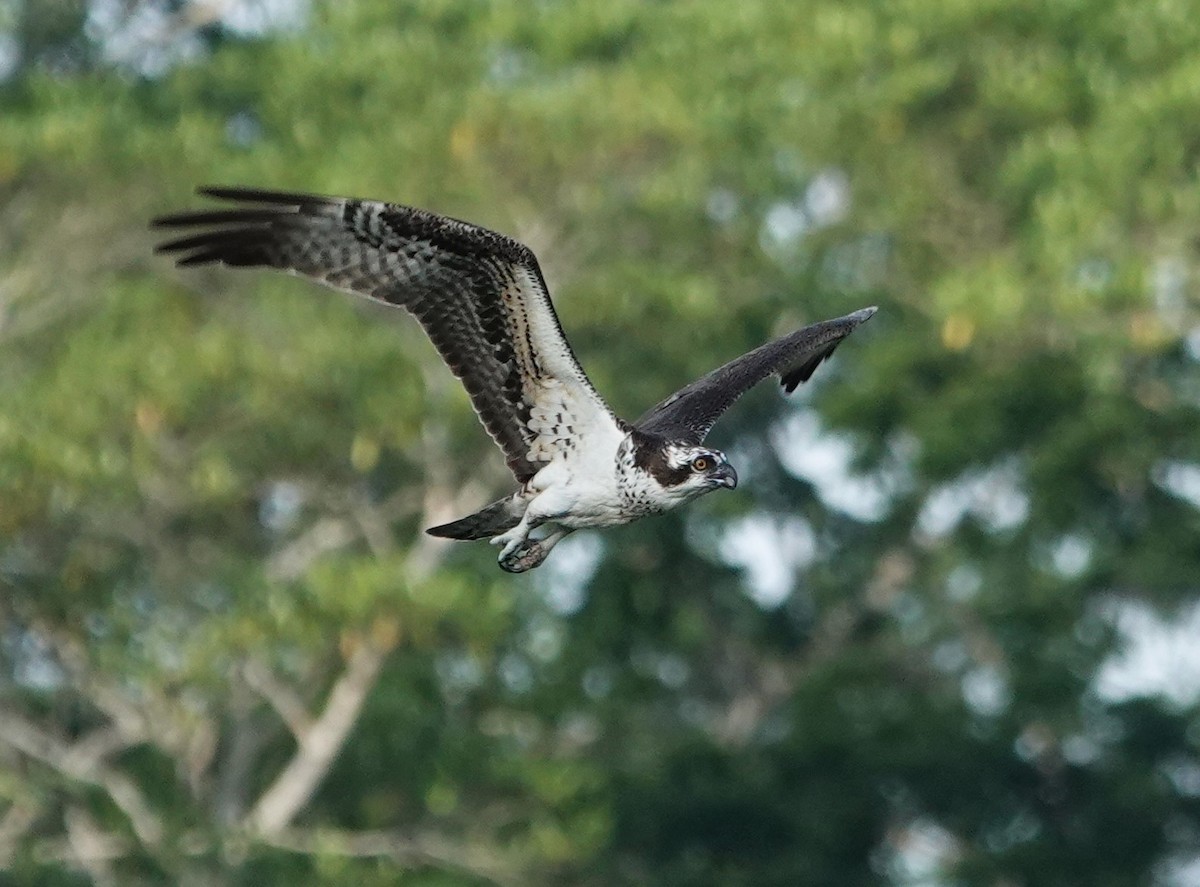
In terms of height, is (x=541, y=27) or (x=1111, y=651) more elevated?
(x=541, y=27)

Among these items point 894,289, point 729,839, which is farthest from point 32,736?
point 894,289

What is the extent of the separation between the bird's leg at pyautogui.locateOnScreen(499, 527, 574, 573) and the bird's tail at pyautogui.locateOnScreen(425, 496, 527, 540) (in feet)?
0.46

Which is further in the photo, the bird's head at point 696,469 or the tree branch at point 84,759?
the tree branch at point 84,759

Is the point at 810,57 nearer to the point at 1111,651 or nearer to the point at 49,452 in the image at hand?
the point at 1111,651

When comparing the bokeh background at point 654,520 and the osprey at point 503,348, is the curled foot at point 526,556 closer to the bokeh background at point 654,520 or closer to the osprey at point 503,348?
the osprey at point 503,348

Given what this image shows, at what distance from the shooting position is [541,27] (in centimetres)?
3472

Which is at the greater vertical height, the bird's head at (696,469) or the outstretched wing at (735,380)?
the bird's head at (696,469)

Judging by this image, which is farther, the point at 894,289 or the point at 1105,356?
the point at 894,289

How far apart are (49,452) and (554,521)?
1332cm

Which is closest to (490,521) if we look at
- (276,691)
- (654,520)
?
(276,691)

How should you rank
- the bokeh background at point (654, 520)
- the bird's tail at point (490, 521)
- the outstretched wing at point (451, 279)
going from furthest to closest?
the bokeh background at point (654, 520) < the bird's tail at point (490, 521) < the outstretched wing at point (451, 279)

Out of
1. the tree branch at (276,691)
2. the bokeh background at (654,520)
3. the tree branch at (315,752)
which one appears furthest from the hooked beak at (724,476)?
the tree branch at (276,691)

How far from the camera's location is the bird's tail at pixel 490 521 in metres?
13.6

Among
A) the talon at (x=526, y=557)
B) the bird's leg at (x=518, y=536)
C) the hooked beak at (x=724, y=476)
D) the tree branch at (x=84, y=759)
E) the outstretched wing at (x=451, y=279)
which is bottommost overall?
the tree branch at (x=84, y=759)
